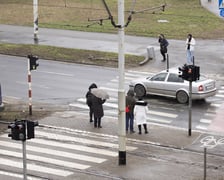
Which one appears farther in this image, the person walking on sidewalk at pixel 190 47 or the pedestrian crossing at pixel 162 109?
the person walking on sidewalk at pixel 190 47

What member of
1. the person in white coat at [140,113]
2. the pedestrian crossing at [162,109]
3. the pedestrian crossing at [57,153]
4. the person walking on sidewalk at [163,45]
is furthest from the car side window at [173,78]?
the person walking on sidewalk at [163,45]

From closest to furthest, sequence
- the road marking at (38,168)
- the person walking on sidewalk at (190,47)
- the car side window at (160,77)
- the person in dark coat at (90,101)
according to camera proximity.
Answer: the road marking at (38,168) < the person in dark coat at (90,101) < the car side window at (160,77) < the person walking on sidewalk at (190,47)

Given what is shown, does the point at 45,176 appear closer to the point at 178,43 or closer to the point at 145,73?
the point at 145,73

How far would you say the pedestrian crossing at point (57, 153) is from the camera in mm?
19500

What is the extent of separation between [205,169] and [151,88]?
11.0m

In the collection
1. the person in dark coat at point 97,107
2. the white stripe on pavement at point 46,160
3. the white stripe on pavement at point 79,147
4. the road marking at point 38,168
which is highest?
the person in dark coat at point 97,107

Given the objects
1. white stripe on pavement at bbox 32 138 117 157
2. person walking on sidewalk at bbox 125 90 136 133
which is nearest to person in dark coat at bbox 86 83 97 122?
person walking on sidewalk at bbox 125 90 136 133

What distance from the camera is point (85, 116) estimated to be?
86.1 ft

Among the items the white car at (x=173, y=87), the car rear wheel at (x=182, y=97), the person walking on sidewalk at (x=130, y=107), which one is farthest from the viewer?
the car rear wheel at (x=182, y=97)

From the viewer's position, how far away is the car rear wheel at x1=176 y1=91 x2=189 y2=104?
2798cm

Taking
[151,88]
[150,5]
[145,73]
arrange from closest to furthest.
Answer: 1. [151,88]
2. [145,73]
3. [150,5]

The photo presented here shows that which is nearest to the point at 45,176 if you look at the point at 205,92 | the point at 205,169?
the point at 205,169

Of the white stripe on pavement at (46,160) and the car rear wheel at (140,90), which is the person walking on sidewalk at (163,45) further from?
the white stripe on pavement at (46,160)

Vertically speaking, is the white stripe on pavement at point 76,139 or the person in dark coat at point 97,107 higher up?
the person in dark coat at point 97,107
